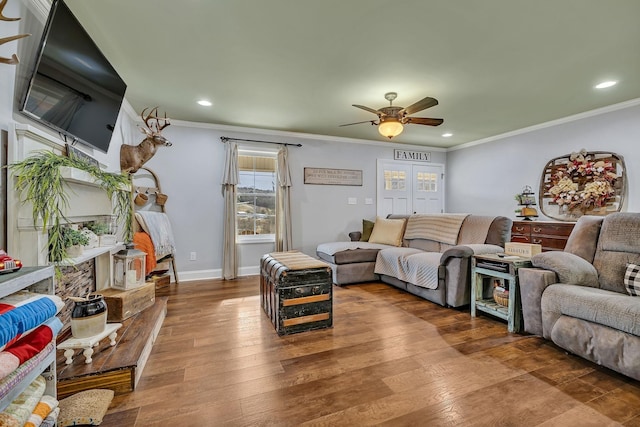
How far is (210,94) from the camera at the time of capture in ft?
10.6

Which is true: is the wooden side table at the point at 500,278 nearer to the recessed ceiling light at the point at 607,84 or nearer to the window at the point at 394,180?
the recessed ceiling light at the point at 607,84

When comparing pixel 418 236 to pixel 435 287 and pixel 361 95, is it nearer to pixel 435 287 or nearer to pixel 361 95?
pixel 435 287

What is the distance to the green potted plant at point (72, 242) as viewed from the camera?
5.66 ft

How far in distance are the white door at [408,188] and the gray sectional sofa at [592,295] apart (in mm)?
3216

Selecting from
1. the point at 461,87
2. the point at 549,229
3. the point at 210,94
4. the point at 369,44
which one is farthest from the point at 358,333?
the point at 549,229

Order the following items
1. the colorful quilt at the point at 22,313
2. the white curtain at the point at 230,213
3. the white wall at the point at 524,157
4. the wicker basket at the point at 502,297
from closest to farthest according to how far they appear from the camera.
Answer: the colorful quilt at the point at 22,313 → the wicker basket at the point at 502,297 → the white wall at the point at 524,157 → the white curtain at the point at 230,213

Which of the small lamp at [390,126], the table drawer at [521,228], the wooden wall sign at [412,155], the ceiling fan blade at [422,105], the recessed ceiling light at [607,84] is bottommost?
the table drawer at [521,228]

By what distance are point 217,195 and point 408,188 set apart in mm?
3824

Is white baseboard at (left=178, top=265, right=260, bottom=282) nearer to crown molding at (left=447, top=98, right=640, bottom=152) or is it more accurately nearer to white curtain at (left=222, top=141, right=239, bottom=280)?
white curtain at (left=222, top=141, right=239, bottom=280)

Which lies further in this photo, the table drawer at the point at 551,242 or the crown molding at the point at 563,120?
the table drawer at the point at 551,242

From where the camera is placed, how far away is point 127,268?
2.28 m

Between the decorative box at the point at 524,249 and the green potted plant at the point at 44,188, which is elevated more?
the green potted plant at the point at 44,188

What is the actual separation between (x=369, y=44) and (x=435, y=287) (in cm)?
252

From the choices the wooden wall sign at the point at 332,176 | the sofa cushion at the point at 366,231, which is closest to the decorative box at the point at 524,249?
the sofa cushion at the point at 366,231
